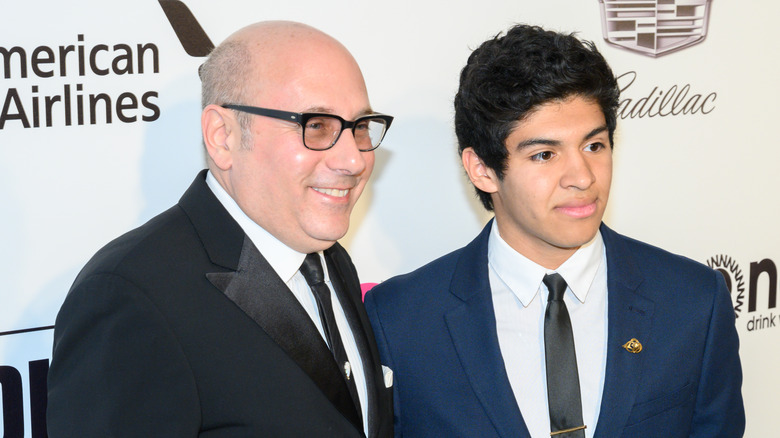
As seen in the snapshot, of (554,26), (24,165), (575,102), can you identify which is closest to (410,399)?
(575,102)

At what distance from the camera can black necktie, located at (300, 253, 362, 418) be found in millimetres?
1626

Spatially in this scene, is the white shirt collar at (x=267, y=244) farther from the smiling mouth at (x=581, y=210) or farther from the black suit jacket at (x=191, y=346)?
the smiling mouth at (x=581, y=210)

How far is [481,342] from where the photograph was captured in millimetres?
1816

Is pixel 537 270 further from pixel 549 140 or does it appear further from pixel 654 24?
pixel 654 24

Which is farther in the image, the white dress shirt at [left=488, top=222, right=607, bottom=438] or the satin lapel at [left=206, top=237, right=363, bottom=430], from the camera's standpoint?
the white dress shirt at [left=488, top=222, right=607, bottom=438]

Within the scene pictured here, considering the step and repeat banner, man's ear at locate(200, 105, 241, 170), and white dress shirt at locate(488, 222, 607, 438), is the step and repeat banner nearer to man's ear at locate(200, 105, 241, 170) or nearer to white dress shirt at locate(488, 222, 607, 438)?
man's ear at locate(200, 105, 241, 170)

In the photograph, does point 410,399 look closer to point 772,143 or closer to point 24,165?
point 24,165

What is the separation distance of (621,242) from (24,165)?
1.35 metres

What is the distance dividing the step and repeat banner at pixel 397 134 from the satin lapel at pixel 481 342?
553 mm

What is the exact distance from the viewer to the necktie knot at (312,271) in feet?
5.52

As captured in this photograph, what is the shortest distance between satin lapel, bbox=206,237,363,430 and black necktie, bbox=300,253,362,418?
0.15 feet

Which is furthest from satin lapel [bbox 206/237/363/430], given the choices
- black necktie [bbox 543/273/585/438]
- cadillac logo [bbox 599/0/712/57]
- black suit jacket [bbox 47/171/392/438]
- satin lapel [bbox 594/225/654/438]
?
cadillac logo [bbox 599/0/712/57]

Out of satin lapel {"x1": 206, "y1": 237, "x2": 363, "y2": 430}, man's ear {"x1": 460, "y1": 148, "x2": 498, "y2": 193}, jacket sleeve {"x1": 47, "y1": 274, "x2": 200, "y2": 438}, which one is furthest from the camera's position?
man's ear {"x1": 460, "y1": 148, "x2": 498, "y2": 193}

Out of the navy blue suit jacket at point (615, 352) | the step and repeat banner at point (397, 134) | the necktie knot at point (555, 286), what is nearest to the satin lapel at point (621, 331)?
the navy blue suit jacket at point (615, 352)
